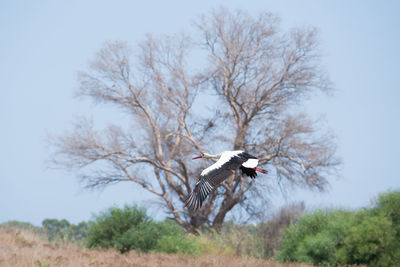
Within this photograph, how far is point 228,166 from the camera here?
6.86 meters

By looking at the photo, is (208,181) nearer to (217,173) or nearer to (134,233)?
(217,173)

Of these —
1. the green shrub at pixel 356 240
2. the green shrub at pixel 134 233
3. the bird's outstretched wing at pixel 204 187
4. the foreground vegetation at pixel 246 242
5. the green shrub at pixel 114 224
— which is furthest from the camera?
the green shrub at pixel 114 224

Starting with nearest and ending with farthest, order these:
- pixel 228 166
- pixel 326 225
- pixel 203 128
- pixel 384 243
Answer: pixel 228 166, pixel 384 243, pixel 326 225, pixel 203 128

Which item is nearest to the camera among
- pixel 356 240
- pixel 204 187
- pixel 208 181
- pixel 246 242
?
pixel 204 187

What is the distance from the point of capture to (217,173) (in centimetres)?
655

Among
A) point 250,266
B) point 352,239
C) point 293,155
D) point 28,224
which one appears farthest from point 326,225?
point 28,224

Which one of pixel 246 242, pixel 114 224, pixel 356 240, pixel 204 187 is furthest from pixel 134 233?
pixel 204 187

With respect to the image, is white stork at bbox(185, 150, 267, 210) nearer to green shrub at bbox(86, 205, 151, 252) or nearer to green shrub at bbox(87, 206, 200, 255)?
green shrub at bbox(87, 206, 200, 255)

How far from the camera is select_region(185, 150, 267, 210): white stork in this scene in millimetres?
6047

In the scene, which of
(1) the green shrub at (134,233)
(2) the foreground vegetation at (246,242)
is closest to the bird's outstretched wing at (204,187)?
(2) the foreground vegetation at (246,242)

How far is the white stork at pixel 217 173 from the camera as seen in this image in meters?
6.05

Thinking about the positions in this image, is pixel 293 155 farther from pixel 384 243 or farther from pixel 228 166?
pixel 228 166

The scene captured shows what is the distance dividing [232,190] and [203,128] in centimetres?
301

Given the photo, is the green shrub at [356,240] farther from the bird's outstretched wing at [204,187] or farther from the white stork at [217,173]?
the bird's outstretched wing at [204,187]
